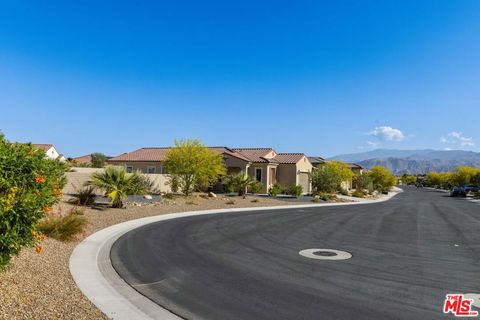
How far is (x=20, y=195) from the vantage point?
20.2 feet

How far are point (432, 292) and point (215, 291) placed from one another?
4293mm

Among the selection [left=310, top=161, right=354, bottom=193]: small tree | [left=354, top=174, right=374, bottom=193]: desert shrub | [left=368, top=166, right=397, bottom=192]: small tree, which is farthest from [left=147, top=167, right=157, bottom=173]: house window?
[left=368, top=166, right=397, bottom=192]: small tree

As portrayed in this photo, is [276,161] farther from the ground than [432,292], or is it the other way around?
[276,161]

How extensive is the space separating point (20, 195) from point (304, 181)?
133 ft

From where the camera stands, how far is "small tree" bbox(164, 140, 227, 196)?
29688mm

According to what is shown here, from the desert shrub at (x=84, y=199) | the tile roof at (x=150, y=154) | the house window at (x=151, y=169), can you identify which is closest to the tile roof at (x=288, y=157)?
the tile roof at (x=150, y=154)

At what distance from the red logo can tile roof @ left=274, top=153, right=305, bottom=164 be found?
116 feet

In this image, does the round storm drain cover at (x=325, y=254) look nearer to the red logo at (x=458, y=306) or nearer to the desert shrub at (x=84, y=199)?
the red logo at (x=458, y=306)

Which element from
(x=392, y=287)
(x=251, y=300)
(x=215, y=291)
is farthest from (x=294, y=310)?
(x=392, y=287)

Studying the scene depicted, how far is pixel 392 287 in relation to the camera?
7910 mm

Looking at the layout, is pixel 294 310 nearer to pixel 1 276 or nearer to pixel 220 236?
pixel 1 276

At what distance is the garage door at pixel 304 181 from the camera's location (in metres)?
44.2

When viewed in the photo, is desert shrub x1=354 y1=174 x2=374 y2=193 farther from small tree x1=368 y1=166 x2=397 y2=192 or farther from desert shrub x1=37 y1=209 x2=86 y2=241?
desert shrub x1=37 y1=209 x2=86 y2=241

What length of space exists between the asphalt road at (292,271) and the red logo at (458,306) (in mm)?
169
